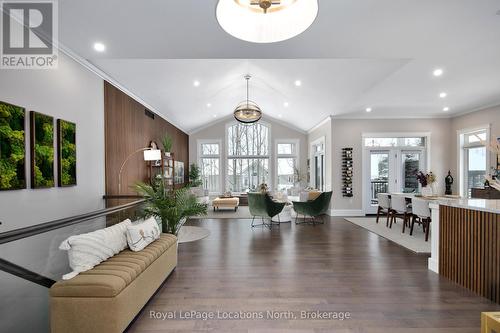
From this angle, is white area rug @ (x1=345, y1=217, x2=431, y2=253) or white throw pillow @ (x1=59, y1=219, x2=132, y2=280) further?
white area rug @ (x1=345, y1=217, x2=431, y2=253)

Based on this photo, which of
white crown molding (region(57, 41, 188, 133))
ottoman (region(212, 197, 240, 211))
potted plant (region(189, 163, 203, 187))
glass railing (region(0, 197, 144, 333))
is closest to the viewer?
glass railing (region(0, 197, 144, 333))

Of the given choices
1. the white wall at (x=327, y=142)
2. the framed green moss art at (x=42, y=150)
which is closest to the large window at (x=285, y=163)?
the white wall at (x=327, y=142)

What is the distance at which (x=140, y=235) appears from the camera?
9.26 feet

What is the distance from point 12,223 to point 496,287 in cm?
502

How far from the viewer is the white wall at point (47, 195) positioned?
2006 millimetres

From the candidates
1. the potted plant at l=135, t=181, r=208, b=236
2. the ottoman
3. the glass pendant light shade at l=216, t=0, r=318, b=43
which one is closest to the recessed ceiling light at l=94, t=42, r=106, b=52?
the potted plant at l=135, t=181, r=208, b=236

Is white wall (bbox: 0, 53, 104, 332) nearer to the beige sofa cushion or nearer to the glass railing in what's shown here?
the glass railing

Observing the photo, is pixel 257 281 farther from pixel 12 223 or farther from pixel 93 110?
pixel 93 110

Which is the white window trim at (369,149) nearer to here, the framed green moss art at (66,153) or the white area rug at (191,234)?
the white area rug at (191,234)

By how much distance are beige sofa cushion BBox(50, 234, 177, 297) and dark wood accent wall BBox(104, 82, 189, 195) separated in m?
2.44

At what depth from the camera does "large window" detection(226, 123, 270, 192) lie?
11.3m

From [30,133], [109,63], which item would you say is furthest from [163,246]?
[109,63]

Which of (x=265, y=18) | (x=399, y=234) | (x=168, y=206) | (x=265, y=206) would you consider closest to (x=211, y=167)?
(x=265, y=206)
